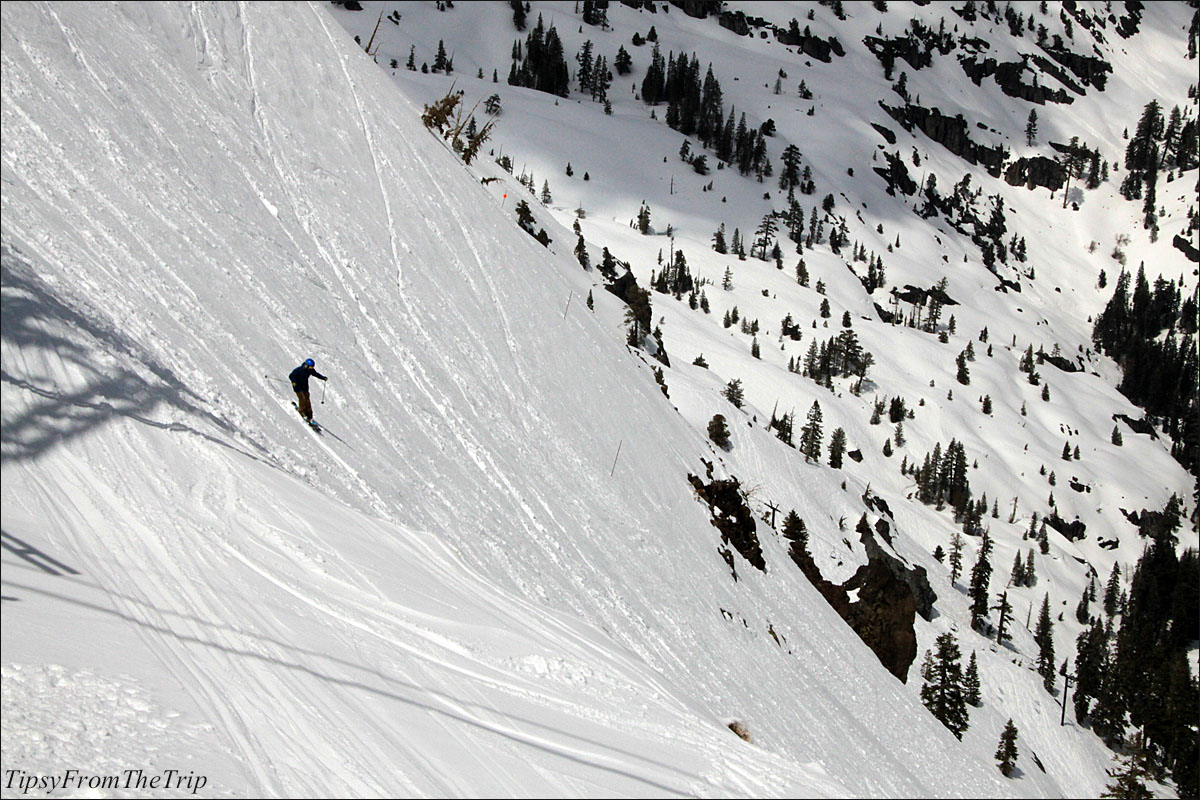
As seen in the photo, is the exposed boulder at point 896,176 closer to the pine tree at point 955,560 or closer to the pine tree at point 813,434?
the pine tree at point 813,434

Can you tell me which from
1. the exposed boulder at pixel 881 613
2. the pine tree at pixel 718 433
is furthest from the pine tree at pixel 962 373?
the pine tree at pixel 718 433

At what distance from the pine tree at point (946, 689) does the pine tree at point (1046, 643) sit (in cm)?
3461

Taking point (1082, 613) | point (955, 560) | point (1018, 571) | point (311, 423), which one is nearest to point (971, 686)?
point (955, 560)

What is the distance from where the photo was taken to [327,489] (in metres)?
10.2

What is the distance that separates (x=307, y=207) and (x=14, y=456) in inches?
385

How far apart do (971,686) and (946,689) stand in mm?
6631

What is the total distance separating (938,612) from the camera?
6319cm

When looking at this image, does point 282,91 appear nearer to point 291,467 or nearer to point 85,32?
point 85,32

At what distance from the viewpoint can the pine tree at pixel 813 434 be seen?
83.1 metres

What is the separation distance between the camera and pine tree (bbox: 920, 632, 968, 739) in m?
45.2

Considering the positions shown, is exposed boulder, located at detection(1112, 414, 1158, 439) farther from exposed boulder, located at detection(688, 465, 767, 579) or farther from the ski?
the ski

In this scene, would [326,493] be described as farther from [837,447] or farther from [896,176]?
[896,176]
